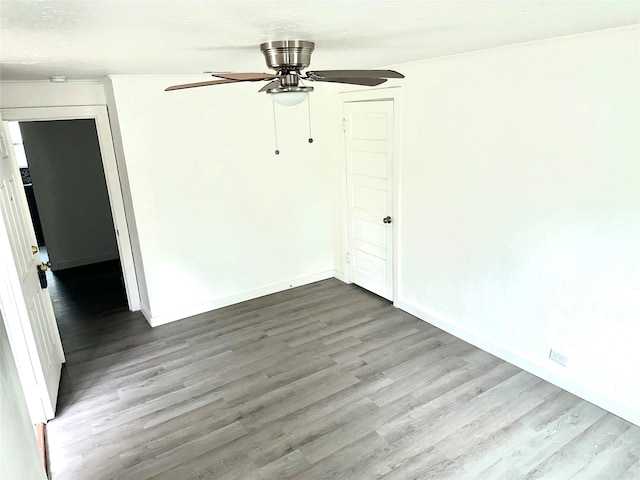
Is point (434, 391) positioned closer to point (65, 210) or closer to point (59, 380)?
point (59, 380)

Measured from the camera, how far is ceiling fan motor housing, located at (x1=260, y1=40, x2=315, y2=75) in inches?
84.4

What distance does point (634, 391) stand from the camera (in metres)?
2.73

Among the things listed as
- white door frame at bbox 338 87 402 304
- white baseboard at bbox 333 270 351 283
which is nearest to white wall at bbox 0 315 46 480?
white door frame at bbox 338 87 402 304

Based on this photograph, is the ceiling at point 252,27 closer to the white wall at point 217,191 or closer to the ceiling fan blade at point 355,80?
the ceiling fan blade at point 355,80

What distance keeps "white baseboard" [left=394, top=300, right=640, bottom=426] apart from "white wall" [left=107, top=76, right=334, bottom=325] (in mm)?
1566

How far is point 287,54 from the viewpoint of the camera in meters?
2.18

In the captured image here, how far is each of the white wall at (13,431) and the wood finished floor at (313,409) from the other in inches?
37.0

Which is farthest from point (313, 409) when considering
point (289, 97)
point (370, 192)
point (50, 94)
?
point (50, 94)

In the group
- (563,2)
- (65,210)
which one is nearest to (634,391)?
(563,2)

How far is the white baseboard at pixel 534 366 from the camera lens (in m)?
2.81

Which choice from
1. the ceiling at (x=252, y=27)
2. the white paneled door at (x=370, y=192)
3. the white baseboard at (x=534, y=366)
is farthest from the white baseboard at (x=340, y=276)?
the ceiling at (x=252, y=27)

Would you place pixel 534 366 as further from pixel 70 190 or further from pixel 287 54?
pixel 70 190

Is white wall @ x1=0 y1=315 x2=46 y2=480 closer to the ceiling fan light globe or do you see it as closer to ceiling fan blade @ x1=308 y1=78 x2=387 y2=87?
the ceiling fan light globe

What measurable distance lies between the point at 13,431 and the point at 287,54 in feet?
6.26
